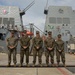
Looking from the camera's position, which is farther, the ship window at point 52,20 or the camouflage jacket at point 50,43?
the ship window at point 52,20

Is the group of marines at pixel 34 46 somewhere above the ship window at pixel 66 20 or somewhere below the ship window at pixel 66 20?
below

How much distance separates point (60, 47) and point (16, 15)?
123 ft

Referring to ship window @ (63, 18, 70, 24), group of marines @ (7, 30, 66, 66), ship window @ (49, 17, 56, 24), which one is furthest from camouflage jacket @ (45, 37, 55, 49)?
ship window @ (63, 18, 70, 24)

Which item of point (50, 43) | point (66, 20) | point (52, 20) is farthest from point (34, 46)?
point (66, 20)

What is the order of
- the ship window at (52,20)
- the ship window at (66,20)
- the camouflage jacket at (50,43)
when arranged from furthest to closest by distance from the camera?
the ship window at (66,20) < the ship window at (52,20) < the camouflage jacket at (50,43)

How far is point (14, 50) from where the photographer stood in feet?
41.0

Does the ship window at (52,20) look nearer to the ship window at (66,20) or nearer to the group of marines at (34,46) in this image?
the ship window at (66,20)

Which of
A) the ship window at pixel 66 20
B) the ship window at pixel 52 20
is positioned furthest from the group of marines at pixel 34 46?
the ship window at pixel 66 20

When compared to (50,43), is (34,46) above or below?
below

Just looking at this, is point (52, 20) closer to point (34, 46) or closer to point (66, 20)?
point (66, 20)

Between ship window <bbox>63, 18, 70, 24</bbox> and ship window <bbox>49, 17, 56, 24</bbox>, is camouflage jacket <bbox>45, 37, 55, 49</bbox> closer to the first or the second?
ship window <bbox>49, 17, 56, 24</bbox>

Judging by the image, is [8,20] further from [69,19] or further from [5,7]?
[69,19]

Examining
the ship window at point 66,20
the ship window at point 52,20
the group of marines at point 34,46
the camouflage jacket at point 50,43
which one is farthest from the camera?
the ship window at point 66,20

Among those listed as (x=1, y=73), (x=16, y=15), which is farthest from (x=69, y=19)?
(x=1, y=73)
